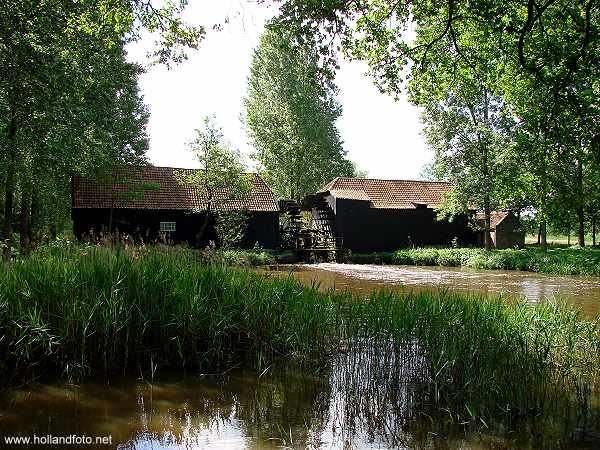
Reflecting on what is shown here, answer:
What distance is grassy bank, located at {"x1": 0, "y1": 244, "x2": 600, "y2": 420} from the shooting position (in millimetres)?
5199

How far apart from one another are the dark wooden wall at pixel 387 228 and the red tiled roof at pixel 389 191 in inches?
18.5

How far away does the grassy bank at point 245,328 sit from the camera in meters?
5.20

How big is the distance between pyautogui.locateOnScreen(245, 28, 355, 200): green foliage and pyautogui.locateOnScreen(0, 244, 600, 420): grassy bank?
32.3 m

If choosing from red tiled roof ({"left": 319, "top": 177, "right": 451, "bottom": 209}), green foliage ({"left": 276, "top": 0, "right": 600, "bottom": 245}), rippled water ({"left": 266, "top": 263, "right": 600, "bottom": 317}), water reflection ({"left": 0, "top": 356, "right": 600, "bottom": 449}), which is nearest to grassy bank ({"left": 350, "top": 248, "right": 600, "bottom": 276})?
rippled water ({"left": 266, "top": 263, "right": 600, "bottom": 317})

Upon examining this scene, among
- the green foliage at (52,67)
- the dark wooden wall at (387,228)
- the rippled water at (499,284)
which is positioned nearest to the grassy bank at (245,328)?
the green foliage at (52,67)

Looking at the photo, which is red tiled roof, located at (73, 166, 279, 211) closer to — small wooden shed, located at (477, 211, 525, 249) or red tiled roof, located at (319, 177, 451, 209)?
red tiled roof, located at (319, 177, 451, 209)

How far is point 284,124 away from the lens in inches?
1513

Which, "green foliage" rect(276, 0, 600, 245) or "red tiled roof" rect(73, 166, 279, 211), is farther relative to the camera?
"red tiled roof" rect(73, 166, 279, 211)

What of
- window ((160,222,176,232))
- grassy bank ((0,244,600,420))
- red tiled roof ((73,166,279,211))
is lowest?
grassy bank ((0,244,600,420))

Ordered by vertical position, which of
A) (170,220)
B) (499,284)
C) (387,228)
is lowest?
(499,284)

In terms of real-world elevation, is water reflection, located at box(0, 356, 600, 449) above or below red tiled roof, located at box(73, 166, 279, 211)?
below

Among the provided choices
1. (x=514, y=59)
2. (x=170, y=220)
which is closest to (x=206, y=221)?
(x=170, y=220)

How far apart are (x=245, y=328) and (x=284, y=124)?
33.4 m

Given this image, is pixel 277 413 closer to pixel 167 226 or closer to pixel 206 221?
pixel 206 221
